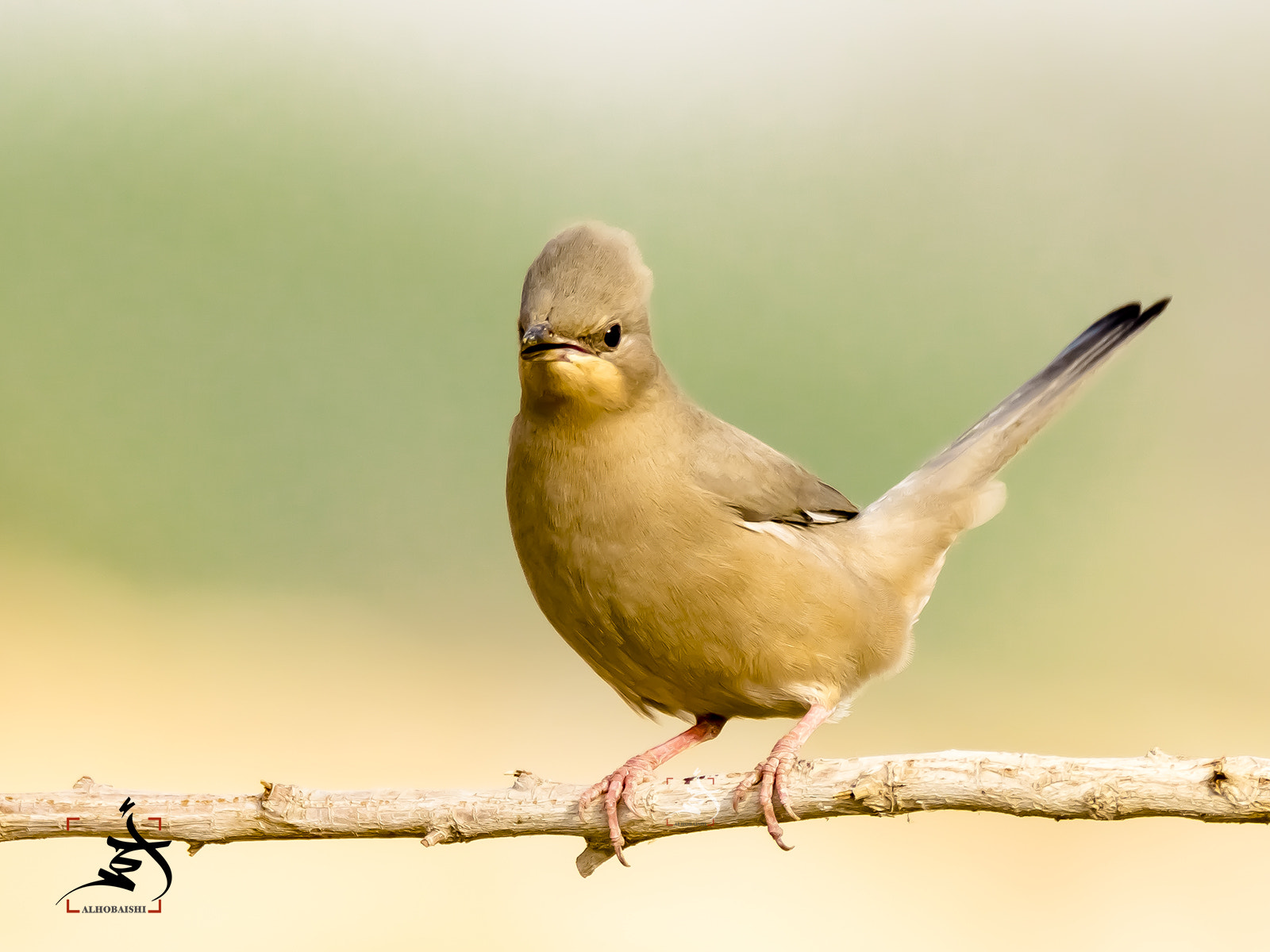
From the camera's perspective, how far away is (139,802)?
4.14 meters

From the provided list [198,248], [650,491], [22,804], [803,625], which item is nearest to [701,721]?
[803,625]

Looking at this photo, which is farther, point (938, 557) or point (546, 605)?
point (938, 557)

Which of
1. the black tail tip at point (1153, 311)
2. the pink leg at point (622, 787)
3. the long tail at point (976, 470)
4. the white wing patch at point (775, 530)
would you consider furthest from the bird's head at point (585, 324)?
the black tail tip at point (1153, 311)

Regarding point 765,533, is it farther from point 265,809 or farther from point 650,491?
point 265,809

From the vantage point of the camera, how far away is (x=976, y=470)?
18.5 feet

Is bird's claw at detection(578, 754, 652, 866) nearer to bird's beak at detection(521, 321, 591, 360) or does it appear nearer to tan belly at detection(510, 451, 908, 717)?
tan belly at detection(510, 451, 908, 717)

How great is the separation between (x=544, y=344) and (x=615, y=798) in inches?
63.5

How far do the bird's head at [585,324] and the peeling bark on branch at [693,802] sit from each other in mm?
1385

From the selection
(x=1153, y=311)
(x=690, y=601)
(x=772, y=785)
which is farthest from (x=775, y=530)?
(x=1153, y=311)

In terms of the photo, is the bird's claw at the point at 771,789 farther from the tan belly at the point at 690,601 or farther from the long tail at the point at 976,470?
the long tail at the point at 976,470

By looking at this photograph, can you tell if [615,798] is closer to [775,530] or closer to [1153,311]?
[775,530]

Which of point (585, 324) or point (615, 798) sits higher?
point (585, 324)

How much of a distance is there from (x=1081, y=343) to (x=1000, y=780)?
2.52 m

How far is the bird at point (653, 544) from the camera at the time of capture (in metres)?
4.29
